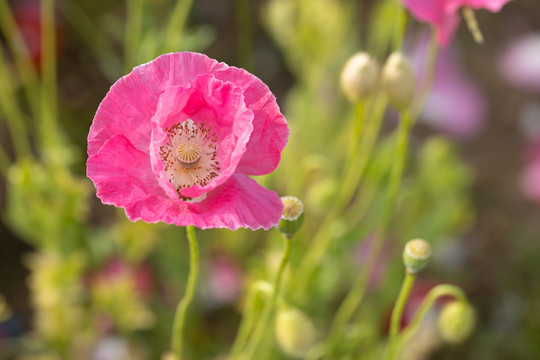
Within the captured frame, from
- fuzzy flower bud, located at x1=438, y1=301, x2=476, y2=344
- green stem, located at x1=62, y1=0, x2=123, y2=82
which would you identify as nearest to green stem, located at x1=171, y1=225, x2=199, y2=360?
fuzzy flower bud, located at x1=438, y1=301, x2=476, y2=344

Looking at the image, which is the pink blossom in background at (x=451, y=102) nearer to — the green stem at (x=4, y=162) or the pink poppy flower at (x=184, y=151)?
the green stem at (x=4, y=162)

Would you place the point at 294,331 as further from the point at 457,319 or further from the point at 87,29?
the point at 87,29

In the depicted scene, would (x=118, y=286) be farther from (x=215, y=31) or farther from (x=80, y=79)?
(x=215, y=31)

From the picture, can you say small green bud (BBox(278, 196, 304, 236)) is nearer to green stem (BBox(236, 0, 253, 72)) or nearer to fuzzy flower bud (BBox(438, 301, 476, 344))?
fuzzy flower bud (BBox(438, 301, 476, 344))

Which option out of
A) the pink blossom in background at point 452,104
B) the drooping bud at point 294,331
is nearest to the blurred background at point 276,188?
the pink blossom in background at point 452,104

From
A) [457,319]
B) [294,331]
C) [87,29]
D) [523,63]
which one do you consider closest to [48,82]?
[87,29]

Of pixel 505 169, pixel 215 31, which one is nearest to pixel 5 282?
pixel 215 31

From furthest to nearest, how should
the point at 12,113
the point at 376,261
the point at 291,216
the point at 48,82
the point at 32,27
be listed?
the point at 32,27 → the point at 48,82 → the point at 376,261 → the point at 12,113 → the point at 291,216
